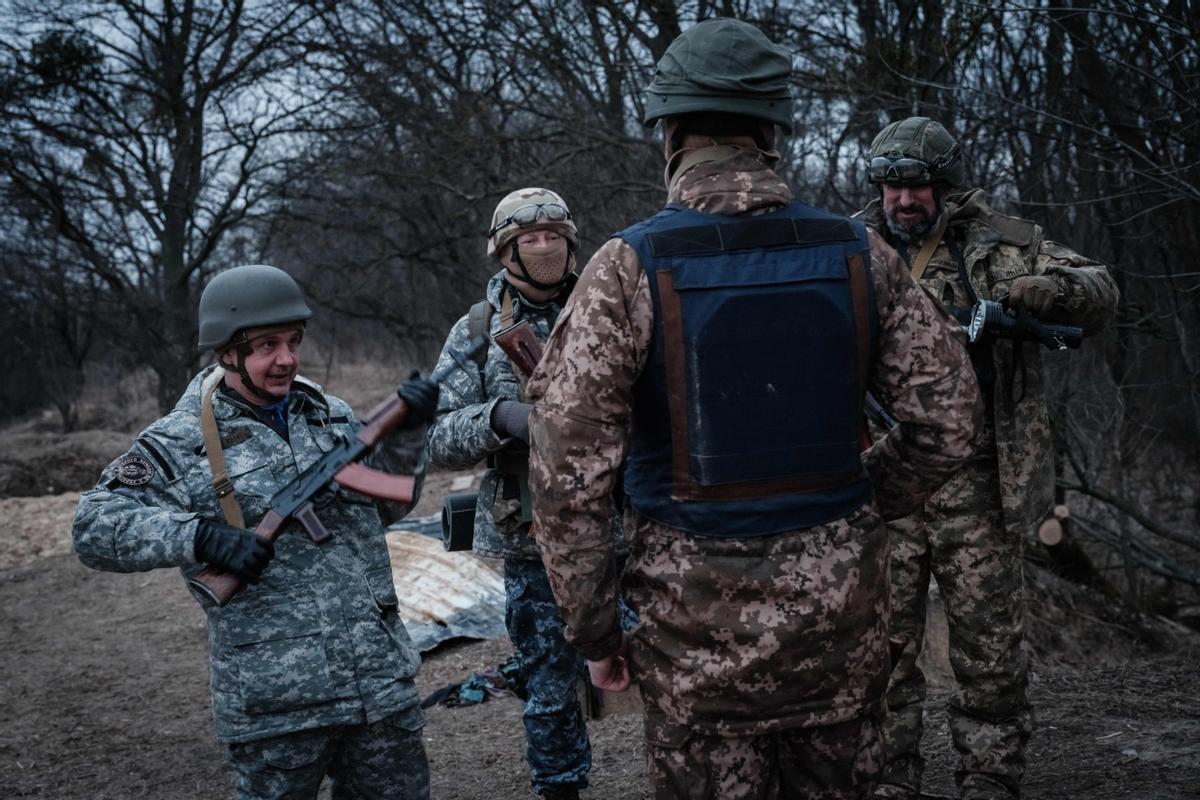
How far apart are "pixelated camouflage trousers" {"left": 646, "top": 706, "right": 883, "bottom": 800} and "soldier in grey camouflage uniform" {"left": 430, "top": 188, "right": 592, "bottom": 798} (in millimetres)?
1322

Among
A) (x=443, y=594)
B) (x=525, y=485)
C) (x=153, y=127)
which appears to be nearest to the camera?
(x=525, y=485)

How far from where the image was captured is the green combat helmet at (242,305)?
2.96 m

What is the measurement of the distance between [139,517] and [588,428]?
1286 mm

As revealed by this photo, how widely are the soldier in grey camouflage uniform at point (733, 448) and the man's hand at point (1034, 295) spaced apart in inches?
45.1

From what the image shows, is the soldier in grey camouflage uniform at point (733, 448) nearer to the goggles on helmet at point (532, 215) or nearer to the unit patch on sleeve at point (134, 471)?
the unit patch on sleeve at point (134, 471)

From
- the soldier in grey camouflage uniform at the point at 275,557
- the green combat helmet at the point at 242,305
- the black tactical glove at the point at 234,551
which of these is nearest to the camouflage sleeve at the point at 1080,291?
the soldier in grey camouflage uniform at the point at 275,557

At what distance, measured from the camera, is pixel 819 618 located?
231cm

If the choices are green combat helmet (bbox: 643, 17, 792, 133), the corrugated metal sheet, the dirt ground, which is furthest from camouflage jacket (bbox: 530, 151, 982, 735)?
the corrugated metal sheet

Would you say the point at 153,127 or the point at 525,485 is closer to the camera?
the point at 525,485

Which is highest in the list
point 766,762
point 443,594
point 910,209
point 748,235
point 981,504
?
point 910,209

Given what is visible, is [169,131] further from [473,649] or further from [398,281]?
[473,649]

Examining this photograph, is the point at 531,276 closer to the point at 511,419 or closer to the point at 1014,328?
the point at 511,419

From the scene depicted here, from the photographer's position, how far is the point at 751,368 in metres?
2.29

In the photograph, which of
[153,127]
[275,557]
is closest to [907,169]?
[275,557]
